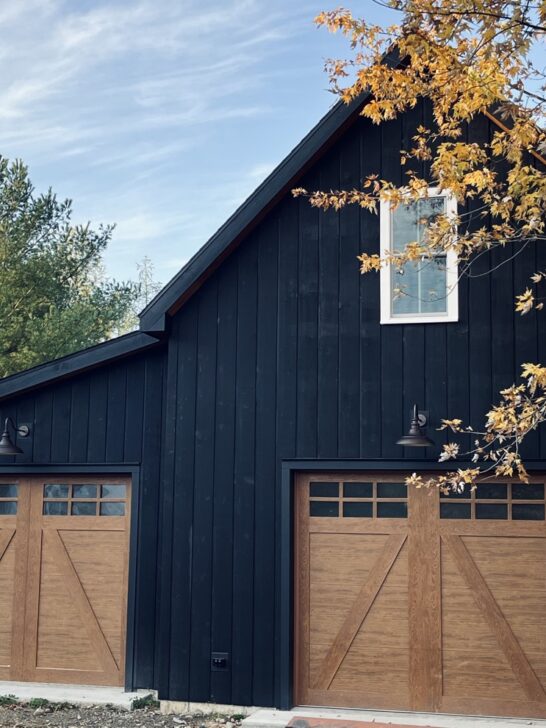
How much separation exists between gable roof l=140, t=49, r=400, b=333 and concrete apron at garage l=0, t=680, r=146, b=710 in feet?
11.7

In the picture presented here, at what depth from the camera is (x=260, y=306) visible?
9.38m

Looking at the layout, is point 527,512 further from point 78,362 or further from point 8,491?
point 8,491

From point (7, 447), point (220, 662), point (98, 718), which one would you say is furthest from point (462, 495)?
point (7, 447)

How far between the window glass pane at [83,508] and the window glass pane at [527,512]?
433 cm

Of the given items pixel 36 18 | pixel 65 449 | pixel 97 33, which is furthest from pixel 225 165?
pixel 65 449

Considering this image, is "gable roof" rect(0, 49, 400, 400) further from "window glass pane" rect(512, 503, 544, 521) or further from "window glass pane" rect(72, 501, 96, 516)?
"window glass pane" rect(512, 503, 544, 521)

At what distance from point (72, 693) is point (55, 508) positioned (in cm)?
190

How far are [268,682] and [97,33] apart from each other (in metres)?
26.7

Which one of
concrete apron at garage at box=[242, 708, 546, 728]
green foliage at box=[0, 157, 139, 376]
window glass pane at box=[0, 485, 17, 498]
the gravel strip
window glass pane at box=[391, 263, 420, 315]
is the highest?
green foliage at box=[0, 157, 139, 376]

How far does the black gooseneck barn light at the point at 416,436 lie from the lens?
8516mm

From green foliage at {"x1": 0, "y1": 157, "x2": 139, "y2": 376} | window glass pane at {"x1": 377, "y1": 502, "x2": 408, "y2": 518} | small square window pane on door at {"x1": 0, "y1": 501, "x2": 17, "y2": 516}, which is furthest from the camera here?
green foliage at {"x1": 0, "y1": 157, "x2": 139, "y2": 376}

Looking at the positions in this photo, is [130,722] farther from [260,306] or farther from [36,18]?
[36,18]

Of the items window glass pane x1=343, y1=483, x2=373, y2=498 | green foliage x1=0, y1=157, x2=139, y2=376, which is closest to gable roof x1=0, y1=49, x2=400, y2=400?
window glass pane x1=343, y1=483, x2=373, y2=498

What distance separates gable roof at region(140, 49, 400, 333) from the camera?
898cm
